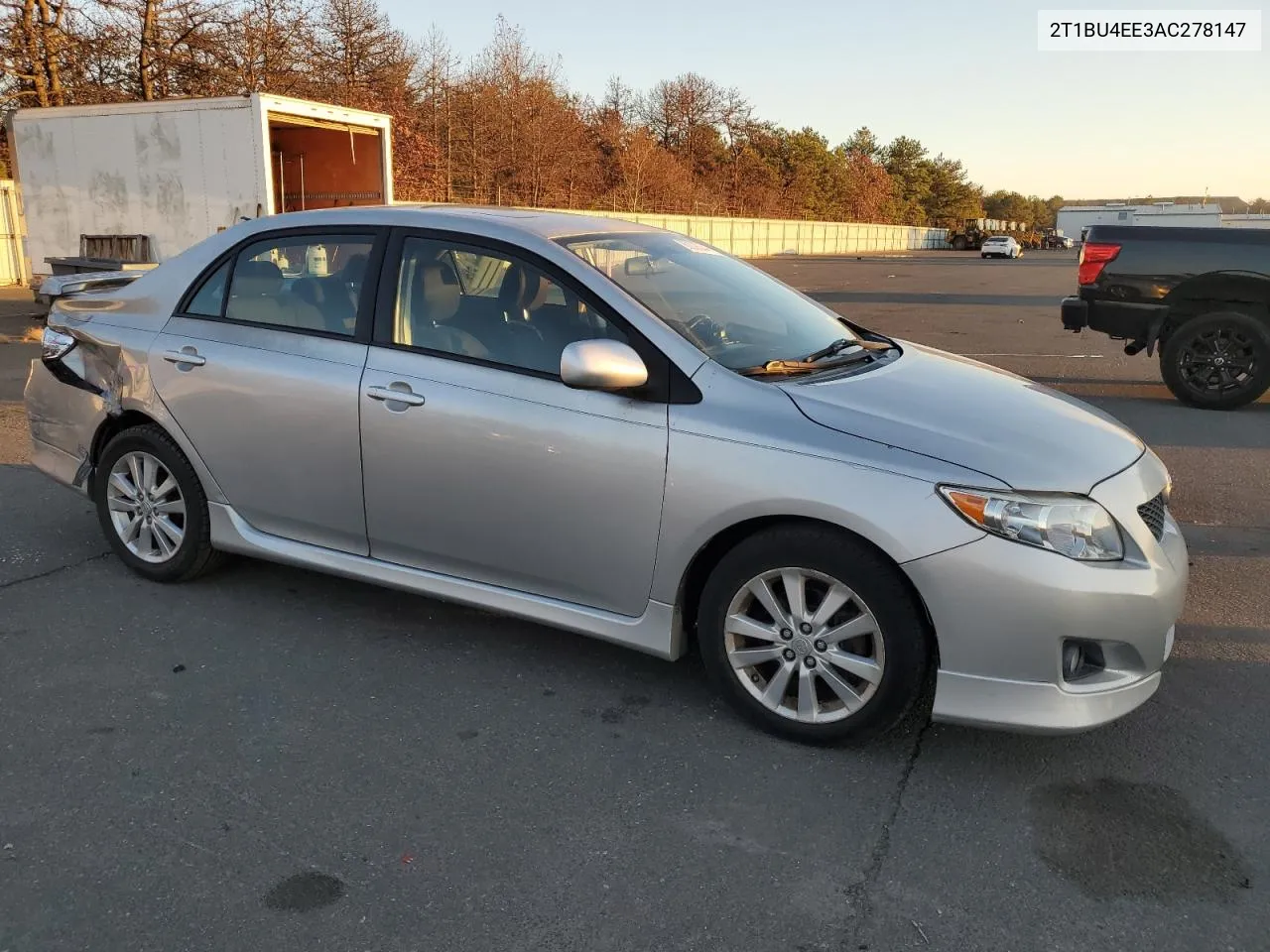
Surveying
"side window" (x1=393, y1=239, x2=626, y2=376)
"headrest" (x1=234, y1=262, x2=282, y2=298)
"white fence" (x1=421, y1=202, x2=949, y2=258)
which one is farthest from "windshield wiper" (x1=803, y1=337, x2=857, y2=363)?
"white fence" (x1=421, y1=202, x2=949, y2=258)

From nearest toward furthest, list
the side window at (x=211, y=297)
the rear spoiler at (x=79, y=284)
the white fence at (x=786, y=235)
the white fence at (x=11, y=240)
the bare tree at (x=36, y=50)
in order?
the side window at (x=211, y=297) < the rear spoiler at (x=79, y=284) < the white fence at (x=11, y=240) < the bare tree at (x=36, y=50) < the white fence at (x=786, y=235)

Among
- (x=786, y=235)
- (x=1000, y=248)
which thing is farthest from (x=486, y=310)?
(x=1000, y=248)

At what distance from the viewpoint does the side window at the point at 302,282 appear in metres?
4.01

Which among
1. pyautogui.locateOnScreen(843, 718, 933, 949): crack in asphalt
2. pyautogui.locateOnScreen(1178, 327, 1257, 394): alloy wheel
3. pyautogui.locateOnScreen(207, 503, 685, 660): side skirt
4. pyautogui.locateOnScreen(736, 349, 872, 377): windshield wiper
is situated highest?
pyautogui.locateOnScreen(736, 349, 872, 377): windshield wiper

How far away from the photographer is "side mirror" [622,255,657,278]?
3791 millimetres

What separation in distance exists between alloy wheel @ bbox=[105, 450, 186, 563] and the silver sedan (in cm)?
1

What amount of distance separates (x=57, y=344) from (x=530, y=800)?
10.9 feet

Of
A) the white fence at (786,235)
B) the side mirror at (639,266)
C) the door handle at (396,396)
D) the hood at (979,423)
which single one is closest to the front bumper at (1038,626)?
the hood at (979,423)

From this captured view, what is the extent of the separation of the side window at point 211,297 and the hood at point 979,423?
98.2 inches

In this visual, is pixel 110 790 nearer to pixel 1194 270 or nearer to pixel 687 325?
pixel 687 325

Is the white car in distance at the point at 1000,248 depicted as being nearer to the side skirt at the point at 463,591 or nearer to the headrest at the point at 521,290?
the headrest at the point at 521,290

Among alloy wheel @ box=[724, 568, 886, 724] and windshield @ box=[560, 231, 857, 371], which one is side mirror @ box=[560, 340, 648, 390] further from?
alloy wheel @ box=[724, 568, 886, 724]

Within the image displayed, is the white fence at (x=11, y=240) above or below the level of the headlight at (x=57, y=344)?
above

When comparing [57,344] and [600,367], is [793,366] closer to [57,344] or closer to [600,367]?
[600,367]
